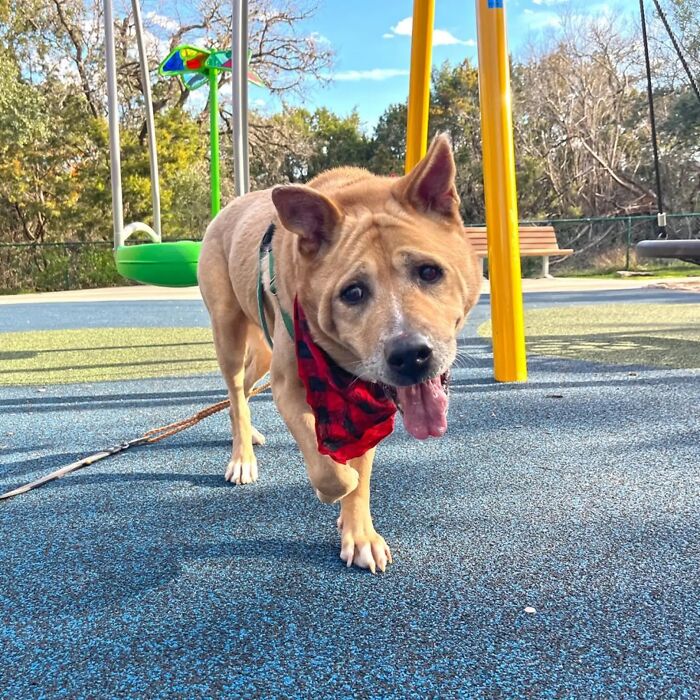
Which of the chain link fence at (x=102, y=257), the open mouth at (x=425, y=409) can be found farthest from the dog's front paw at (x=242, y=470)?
the chain link fence at (x=102, y=257)

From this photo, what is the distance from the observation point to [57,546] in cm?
252

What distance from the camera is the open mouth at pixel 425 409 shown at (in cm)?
216

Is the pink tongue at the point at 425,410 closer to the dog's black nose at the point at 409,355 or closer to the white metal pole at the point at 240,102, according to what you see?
the dog's black nose at the point at 409,355

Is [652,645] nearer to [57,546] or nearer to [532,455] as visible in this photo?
[532,455]

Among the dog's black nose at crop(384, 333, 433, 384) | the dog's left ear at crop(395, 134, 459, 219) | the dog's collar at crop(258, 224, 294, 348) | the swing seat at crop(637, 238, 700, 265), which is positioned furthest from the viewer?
the swing seat at crop(637, 238, 700, 265)

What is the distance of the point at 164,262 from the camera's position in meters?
5.42

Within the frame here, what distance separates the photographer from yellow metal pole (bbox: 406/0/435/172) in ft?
16.2

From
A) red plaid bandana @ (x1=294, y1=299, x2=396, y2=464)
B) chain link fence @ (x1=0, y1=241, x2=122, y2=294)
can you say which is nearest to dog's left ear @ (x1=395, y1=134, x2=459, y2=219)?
red plaid bandana @ (x1=294, y1=299, x2=396, y2=464)

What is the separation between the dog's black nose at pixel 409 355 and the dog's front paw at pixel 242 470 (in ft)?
5.05

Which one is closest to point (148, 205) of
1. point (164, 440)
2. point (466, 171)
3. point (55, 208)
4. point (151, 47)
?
point (55, 208)

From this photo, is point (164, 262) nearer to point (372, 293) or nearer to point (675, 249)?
point (372, 293)

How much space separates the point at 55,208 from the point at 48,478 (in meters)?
22.7

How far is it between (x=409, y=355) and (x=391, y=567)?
865 mm

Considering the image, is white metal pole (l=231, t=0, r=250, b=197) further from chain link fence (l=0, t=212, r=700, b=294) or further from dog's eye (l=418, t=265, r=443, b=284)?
chain link fence (l=0, t=212, r=700, b=294)
